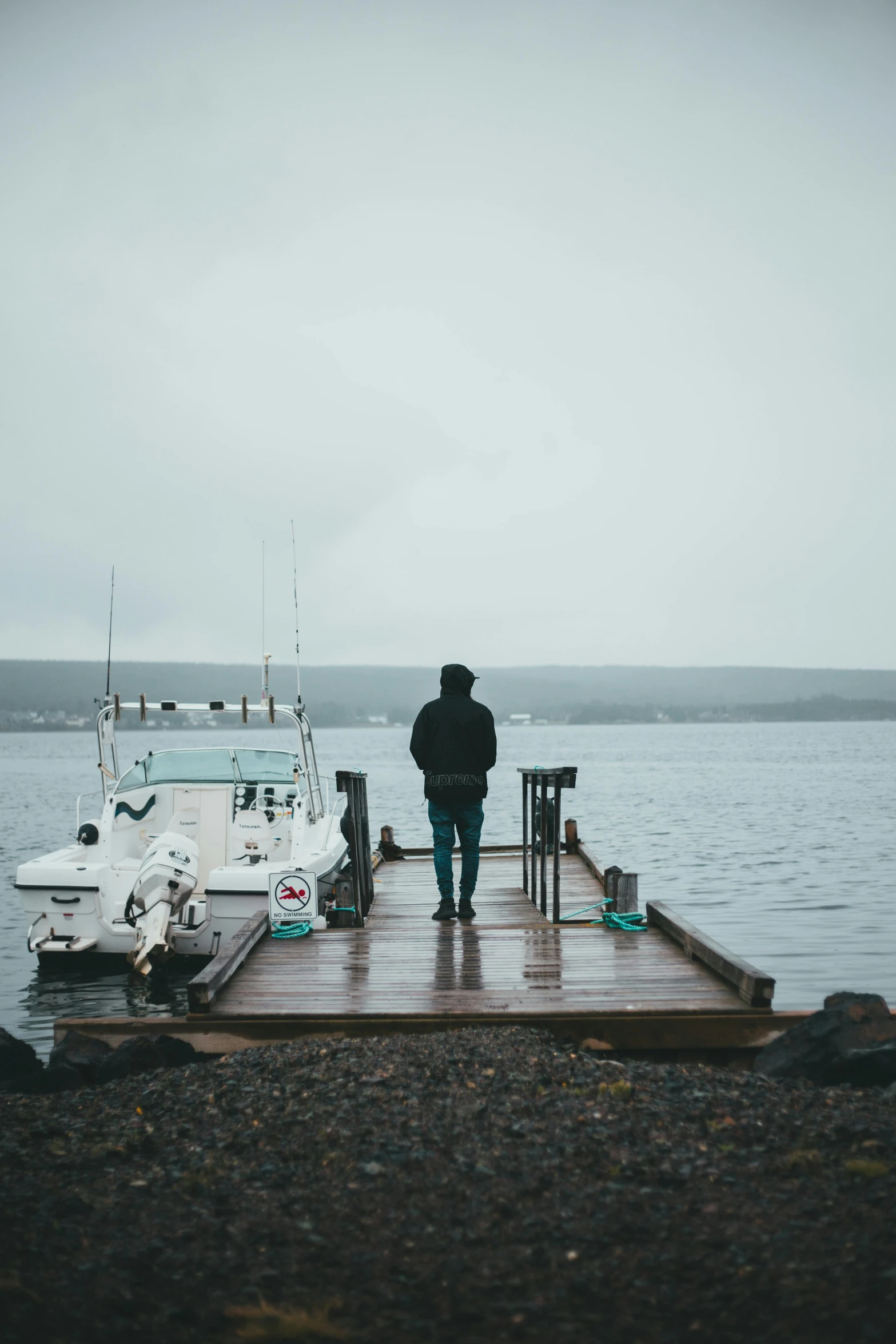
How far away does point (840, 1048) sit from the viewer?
5.21 metres

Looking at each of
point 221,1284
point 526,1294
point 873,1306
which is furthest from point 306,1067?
point 873,1306

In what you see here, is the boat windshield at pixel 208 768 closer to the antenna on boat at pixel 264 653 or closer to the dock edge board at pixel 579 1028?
the antenna on boat at pixel 264 653

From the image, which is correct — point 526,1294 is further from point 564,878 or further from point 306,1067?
point 564,878

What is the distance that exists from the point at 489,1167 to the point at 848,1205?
129cm

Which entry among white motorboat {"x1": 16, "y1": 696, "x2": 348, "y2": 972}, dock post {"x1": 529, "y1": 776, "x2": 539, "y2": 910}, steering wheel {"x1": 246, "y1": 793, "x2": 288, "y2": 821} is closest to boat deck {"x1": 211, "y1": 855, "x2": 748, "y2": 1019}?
dock post {"x1": 529, "y1": 776, "x2": 539, "y2": 910}

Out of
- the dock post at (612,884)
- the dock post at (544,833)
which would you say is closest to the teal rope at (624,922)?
the dock post at (612,884)

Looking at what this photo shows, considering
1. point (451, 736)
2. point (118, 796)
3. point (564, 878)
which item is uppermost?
point (451, 736)

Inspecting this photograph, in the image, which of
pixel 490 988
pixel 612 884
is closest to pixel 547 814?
pixel 612 884

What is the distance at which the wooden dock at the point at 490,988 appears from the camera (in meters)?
5.76

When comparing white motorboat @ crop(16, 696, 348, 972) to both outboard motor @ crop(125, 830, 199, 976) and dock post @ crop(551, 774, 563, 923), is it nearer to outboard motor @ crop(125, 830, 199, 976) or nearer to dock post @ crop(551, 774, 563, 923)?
outboard motor @ crop(125, 830, 199, 976)

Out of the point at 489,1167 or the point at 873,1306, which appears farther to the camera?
the point at 489,1167

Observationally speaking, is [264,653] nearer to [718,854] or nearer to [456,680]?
[456,680]

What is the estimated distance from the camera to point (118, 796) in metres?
11.2

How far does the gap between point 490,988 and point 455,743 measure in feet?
7.55
